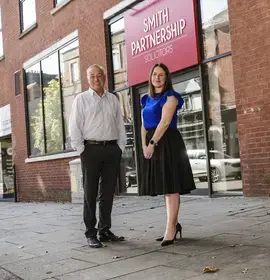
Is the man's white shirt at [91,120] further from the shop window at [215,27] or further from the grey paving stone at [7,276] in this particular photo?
the shop window at [215,27]

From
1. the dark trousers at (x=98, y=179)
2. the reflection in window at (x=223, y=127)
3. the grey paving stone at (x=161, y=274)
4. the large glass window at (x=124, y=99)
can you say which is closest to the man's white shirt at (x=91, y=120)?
the dark trousers at (x=98, y=179)

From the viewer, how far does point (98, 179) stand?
16.1ft

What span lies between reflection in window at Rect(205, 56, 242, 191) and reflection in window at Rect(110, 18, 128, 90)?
269 cm

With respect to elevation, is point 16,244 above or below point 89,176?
below

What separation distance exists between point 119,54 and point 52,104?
3.65 meters

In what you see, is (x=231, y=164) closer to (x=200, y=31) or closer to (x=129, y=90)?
(x=200, y=31)

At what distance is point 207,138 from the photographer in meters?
8.34

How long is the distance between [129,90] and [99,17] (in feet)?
6.76

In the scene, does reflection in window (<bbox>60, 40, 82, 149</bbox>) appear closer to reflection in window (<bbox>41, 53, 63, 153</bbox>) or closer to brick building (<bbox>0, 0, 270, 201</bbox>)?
brick building (<bbox>0, 0, 270, 201</bbox>)

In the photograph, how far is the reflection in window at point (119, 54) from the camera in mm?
10461

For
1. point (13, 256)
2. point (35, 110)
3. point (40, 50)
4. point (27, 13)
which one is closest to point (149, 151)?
point (13, 256)

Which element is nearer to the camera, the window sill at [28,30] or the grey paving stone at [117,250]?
the grey paving stone at [117,250]

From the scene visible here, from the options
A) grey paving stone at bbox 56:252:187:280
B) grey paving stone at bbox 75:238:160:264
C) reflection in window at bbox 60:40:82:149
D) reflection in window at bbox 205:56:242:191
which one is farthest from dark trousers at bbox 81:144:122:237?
reflection in window at bbox 60:40:82:149

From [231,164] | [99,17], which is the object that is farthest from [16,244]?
[99,17]
